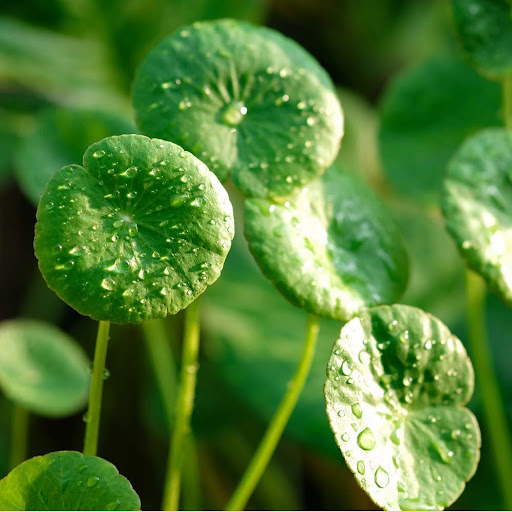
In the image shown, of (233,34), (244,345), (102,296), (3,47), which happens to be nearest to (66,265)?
(102,296)

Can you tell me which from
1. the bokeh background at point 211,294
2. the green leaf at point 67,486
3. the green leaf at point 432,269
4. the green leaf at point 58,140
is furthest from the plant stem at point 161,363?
the green leaf at point 67,486

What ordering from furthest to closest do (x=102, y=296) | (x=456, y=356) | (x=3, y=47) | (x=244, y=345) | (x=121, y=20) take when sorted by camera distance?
(x=121, y=20)
(x=3, y=47)
(x=244, y=345)
(x=456, y=356)
(x=102, y=296)

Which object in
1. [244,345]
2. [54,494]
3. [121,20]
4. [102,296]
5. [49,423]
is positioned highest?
[102,296]

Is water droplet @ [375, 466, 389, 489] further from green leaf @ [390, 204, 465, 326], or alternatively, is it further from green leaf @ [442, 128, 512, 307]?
green leaf @ [390, 204, 465, 326]

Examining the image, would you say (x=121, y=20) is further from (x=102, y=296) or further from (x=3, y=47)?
(x=102, y=296)

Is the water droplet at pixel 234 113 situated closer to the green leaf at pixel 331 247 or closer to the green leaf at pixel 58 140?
the green leaf at pixel 331 247

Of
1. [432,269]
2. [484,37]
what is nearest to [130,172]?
[484,37]

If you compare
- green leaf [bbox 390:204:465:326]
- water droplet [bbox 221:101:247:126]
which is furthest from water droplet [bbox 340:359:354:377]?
green leaf [bbox 390:204:465:326]
